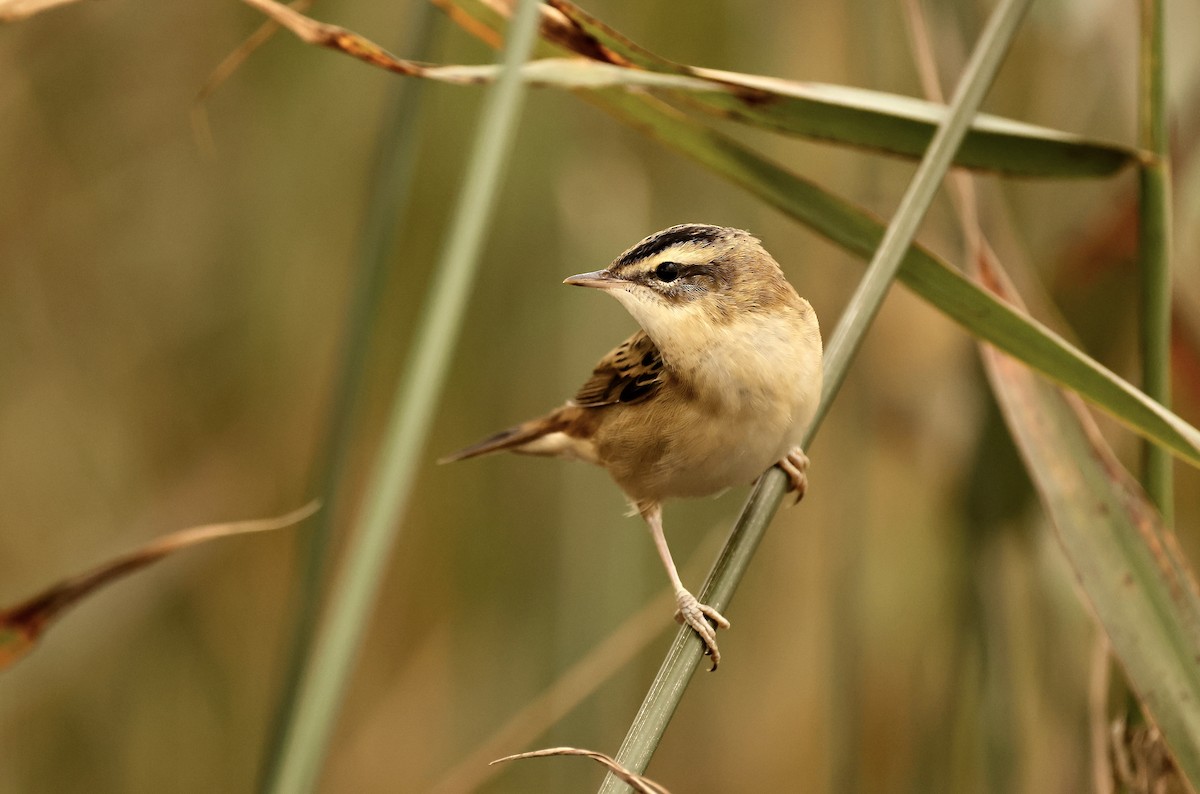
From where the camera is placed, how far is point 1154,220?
1.81m

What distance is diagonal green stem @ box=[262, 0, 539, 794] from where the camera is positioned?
40.8 inches

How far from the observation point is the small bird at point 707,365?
1737mm

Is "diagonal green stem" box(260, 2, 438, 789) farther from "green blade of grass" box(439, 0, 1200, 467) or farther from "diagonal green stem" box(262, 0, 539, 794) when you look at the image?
"diagonal green stem" box(262, 0, 539, 794)

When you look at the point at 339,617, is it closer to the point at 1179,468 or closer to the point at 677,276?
the point at 677,276

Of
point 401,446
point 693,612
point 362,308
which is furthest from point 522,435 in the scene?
point 401,446

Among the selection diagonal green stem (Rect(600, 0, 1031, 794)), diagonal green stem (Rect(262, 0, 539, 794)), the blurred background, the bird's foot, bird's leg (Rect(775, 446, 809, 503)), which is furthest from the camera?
the blurred background

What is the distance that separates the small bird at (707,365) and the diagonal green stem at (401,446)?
1.28 ft

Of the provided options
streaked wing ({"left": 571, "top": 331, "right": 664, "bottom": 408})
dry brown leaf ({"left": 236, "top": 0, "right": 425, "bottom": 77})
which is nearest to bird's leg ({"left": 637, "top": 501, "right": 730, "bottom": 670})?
streaked wing ({"left": 571, "top": 331, "right": 664, "bottom": 408})

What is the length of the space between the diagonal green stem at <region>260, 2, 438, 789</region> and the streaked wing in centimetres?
52

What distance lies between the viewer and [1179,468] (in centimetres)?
355

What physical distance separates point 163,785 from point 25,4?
292 centimetres

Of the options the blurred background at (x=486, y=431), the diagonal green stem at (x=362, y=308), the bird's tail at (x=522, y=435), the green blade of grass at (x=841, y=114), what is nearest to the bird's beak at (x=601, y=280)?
the green blade of grass at (x=841, y=114)

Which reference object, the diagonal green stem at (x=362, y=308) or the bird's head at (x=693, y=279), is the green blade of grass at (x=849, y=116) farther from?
the diagonal green stem at (x=362, y=308)

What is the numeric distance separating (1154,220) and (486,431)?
2.30 meters
